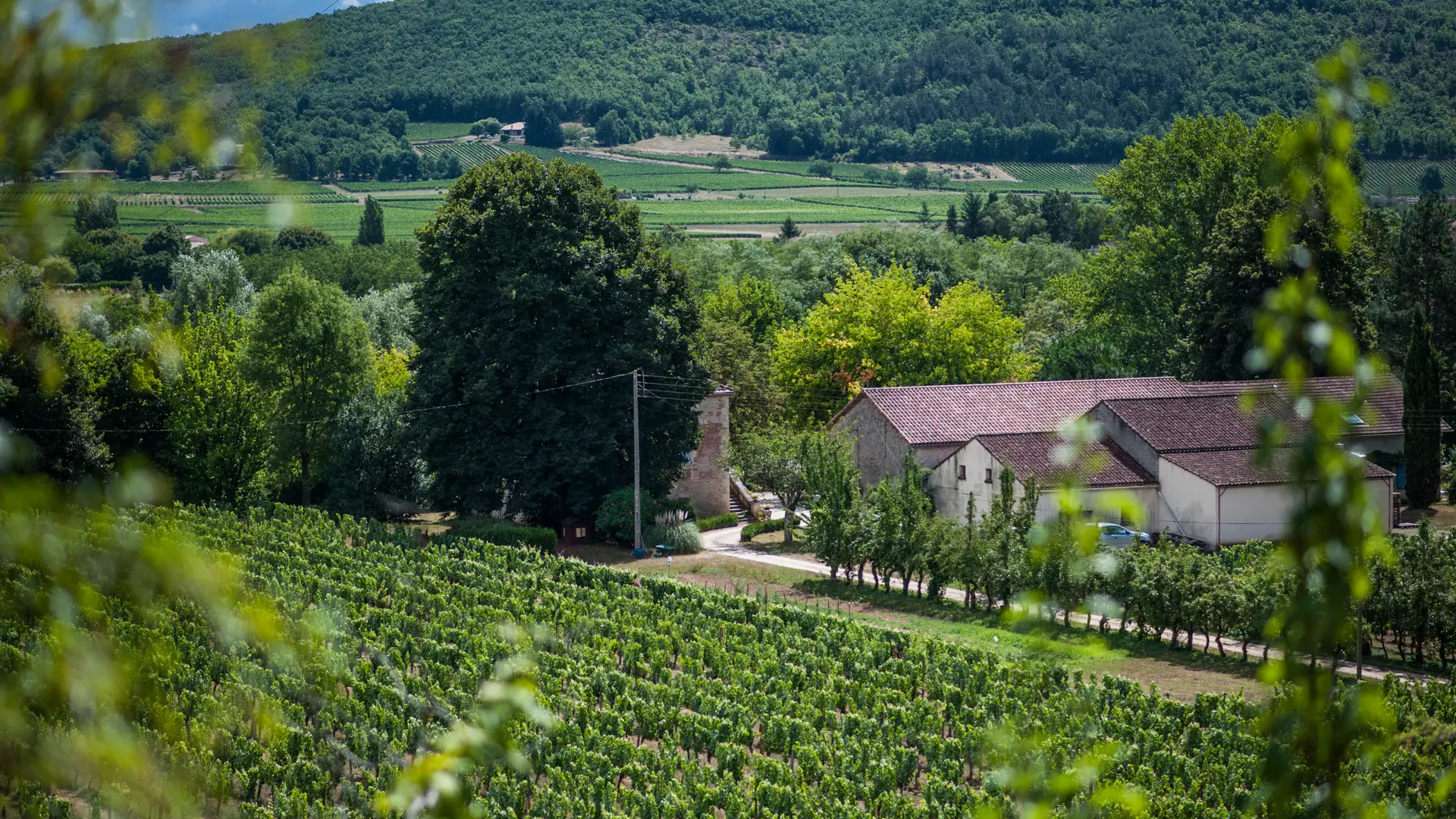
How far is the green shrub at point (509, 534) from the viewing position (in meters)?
35.7

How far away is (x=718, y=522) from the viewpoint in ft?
141

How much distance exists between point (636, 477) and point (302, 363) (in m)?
12.7

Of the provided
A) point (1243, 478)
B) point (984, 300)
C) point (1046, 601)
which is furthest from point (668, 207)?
point (1046, 601)

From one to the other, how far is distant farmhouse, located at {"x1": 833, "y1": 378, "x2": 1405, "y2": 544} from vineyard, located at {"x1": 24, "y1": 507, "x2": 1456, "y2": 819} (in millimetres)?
10453

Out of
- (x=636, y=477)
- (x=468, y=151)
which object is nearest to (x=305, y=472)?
(x=636, y=477)

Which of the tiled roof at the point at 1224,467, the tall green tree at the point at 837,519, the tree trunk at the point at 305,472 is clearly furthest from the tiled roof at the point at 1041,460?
the tree trunk at the point at 305,472

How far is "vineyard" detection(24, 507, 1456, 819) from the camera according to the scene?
1806 centimetres

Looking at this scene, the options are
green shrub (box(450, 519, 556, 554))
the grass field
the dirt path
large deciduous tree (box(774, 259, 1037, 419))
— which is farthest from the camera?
the grass field

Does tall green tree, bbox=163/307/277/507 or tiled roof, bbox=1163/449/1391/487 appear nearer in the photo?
tiled roof, bbox=1163/449/1391/487

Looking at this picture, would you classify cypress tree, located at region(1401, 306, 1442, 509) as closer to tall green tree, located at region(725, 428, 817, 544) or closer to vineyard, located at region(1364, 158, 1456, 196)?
tall green tree, located at region(725, 428, 817, 544)

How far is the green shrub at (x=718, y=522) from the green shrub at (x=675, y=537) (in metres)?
3.73

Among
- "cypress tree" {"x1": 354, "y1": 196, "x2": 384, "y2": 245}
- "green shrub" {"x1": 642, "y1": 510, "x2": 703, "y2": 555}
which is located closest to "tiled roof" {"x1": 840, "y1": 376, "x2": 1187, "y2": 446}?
"green shrub" {"x1": 642, "y1": 510, "x2": 703, "y2": 555}

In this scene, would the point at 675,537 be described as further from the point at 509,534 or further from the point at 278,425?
the point at 278,425

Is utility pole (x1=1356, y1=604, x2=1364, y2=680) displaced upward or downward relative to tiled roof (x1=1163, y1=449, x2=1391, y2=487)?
downward
